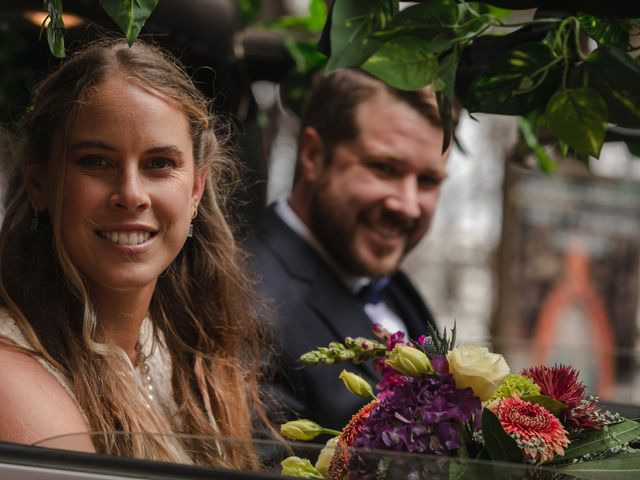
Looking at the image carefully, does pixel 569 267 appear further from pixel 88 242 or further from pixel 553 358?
pixel 88 242

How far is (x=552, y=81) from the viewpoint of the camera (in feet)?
5.05

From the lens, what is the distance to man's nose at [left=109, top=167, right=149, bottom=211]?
1.43 metres

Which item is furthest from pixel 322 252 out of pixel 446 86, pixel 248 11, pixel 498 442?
pixel 498 442

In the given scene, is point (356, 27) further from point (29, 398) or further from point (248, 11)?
point (248, 11)

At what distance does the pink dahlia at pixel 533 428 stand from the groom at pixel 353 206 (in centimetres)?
131

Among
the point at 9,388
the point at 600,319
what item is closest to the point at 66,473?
the point at 9,388

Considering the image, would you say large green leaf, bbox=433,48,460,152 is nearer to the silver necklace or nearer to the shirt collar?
the silver necklace

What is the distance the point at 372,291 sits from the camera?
279 centimetres

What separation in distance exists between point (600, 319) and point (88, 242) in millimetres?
6656

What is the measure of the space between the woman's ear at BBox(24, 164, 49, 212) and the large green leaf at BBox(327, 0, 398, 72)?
1.41ft

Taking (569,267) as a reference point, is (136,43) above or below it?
above

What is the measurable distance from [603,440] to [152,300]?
2.33 ft

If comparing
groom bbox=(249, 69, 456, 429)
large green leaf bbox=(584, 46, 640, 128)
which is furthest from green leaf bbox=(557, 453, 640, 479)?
groom bbox=(249, 69, 456, 429)

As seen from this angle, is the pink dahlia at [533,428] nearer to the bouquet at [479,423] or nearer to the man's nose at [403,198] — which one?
the bouquet at [479,423]
